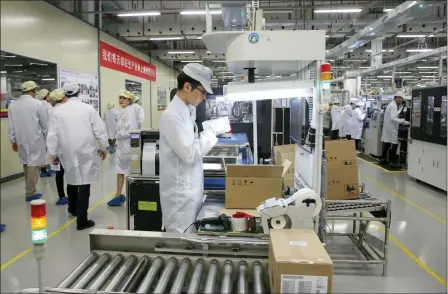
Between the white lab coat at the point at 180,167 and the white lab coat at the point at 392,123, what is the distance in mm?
5565

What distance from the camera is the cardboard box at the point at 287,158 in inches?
95.8

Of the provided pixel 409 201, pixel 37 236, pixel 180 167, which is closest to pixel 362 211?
pixel 180 167

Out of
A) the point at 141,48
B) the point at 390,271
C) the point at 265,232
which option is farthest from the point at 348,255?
the point at 141,48

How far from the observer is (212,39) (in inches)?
77.6

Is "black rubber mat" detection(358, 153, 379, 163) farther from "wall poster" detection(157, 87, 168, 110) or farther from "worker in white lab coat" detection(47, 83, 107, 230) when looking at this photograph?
"wall poster" detection(157, 87, 168, 110)

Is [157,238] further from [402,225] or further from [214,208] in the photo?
[402,225]

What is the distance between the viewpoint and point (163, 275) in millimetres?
1227

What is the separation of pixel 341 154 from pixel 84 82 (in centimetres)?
632

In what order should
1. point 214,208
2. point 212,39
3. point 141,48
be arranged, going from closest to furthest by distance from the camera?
1. point 212,39
2. point 214,208
3. point 141,48

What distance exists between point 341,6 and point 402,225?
4.78 metres

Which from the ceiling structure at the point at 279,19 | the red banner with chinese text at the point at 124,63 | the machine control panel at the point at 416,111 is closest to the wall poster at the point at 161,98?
the red banner with chinese text at the point at 124,63

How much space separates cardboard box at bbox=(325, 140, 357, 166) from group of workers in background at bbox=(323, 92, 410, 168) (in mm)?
3067

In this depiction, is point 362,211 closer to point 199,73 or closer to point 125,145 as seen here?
point 199,73

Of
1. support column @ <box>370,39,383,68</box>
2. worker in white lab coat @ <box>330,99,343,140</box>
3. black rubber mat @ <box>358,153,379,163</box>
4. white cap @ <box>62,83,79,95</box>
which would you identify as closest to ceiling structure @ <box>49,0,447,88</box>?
support column @ <box>370,39,383,68</box>
